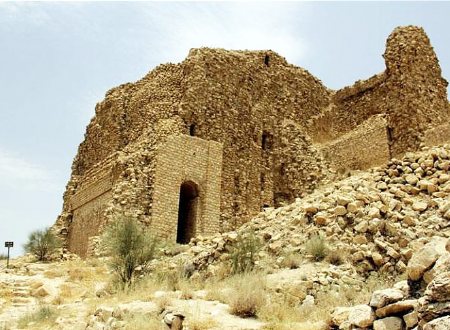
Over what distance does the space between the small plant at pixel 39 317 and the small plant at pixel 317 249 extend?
504 cm

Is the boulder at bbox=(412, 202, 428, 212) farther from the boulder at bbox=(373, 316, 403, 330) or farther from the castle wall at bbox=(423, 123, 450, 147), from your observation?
the boulder at bbox=(373, 316, 403, 330)

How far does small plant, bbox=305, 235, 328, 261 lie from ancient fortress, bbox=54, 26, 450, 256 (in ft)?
25.6

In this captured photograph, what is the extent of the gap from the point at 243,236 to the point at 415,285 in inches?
263

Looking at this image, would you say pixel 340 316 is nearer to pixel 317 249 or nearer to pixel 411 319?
pixel 411 319

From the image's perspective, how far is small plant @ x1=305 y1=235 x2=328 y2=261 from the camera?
9938 mm

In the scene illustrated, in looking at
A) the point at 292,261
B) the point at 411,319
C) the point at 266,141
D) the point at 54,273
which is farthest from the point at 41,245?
the point at 411,319

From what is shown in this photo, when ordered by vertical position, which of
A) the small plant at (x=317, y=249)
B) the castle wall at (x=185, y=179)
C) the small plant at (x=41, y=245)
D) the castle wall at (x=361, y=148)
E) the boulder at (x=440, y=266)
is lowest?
the boulder at (x=440, y=266)

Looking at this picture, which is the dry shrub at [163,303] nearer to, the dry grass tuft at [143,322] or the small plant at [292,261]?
the dry grass tuft at [143,322]

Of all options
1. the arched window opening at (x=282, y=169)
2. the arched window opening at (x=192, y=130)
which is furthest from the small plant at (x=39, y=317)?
the arched window opening at (x=282, y=169)

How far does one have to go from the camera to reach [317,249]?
9961 millimetres

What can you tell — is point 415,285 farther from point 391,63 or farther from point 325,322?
point 391,63

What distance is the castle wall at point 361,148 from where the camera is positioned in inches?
744

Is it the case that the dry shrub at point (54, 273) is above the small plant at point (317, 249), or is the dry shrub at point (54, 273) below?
below

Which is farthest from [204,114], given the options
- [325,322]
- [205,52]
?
[325,322]
